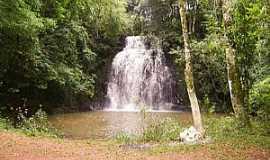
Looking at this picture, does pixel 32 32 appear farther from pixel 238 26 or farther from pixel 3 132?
pixel 238 26

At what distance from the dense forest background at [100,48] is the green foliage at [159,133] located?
116 inches

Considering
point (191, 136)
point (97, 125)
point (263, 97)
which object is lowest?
point (191, 136)

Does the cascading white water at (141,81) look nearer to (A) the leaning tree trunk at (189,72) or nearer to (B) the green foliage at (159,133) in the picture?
(B) the green foliage at (159,133)

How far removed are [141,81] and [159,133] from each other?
2037cm

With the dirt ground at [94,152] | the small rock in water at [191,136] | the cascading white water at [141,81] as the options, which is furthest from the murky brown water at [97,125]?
the cascading white water at [141,81]

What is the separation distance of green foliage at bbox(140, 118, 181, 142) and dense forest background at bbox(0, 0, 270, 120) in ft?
9.69

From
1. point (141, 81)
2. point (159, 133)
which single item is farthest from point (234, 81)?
point (141, 81)

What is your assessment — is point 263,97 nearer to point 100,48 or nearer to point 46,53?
point 46,53

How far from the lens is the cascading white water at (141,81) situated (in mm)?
35500

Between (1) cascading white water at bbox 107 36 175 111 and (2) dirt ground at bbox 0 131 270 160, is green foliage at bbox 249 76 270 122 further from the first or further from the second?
(1) cascading white water at bbox 107 36 175 111

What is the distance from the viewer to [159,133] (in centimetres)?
1609

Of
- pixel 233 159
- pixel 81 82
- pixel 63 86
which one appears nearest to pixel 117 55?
pixel 81 82

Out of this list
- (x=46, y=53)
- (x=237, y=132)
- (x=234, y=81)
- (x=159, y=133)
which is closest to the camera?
(x=237, y=132)

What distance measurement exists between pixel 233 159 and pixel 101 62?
89.8ft
